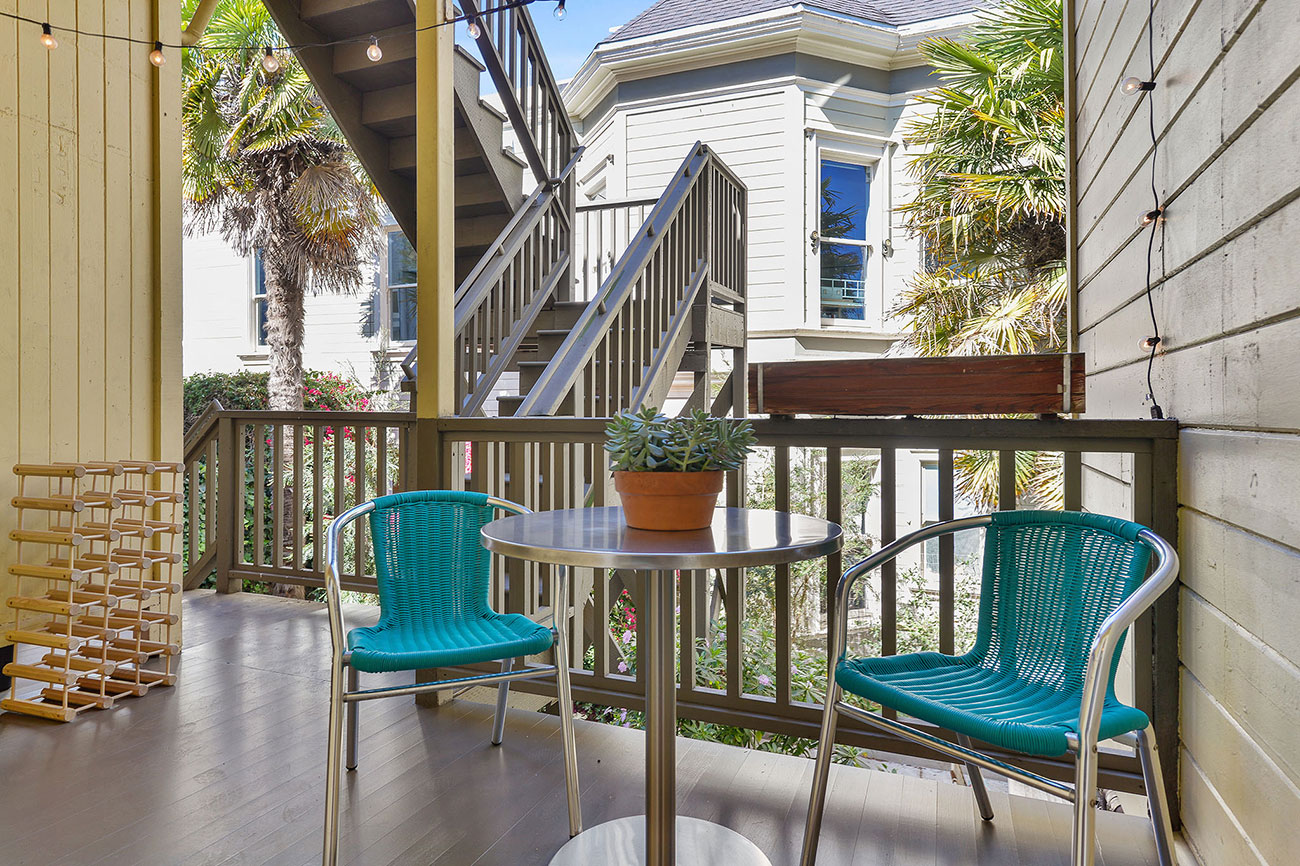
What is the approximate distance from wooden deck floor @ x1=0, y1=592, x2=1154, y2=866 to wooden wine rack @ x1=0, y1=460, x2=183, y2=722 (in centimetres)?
14

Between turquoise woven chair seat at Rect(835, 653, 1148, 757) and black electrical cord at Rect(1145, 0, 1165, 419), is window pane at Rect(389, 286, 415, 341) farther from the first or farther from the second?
turquoise woven chair seat at Rect(835, 653, 1148, 757)

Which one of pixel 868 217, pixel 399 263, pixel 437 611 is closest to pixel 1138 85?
pixel 437 611

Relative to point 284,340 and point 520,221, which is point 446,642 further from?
point 284,340

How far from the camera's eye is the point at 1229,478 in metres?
1.46

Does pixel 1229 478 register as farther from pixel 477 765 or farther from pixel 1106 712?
pixel 477 765

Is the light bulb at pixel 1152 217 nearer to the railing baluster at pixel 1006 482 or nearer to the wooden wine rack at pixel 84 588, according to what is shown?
the railing baluster at pixel 1006 482

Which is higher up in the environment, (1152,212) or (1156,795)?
A: (1152,212)

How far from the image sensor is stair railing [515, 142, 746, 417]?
354 cm

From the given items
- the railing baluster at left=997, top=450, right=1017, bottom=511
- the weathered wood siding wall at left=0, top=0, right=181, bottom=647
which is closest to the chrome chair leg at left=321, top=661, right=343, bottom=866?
the railing baluster at left=997, top=450, right=1017, bottom=511

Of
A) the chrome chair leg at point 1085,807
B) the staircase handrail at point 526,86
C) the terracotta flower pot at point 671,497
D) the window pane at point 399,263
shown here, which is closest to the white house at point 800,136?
the staircase handrail at point 526,86

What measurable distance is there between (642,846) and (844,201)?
712 centimetres

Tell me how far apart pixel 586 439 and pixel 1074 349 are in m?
2.23

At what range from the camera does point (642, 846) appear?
1.77 metres

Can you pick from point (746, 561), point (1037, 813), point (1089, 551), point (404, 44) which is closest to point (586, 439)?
point (746, 561)
